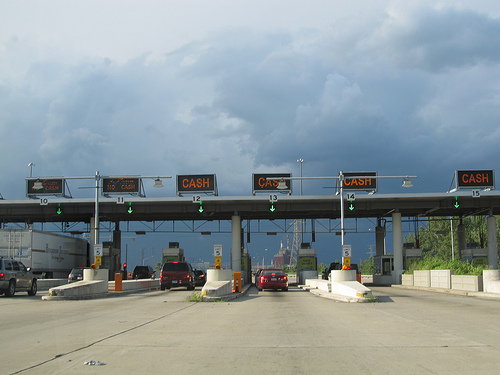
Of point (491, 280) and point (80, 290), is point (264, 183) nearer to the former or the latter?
point (80, 290)

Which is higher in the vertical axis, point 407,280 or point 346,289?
point 346,289

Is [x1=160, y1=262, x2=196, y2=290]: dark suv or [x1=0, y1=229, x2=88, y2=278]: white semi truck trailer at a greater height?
[x1=0, y1=229, x2=88, y2=278]: white semi truck trailer

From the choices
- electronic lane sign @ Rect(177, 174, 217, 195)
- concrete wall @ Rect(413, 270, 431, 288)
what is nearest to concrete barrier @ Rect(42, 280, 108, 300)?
electronic lane sign @ Rect(177, 174, 217, 195)

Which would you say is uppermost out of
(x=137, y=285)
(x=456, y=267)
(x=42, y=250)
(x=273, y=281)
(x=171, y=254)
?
(x=42, y=250)

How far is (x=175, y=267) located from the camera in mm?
35281

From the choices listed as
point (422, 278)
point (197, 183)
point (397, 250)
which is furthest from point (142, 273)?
point (422, 278)

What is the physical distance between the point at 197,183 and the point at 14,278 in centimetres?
2034

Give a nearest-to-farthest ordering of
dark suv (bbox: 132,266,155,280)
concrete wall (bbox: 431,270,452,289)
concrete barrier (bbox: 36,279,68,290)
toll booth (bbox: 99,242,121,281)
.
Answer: concrete wall (bbox: 431,270,452,289)
concrete barrier (bbox: 36,279,68,290)
toll booth (bbox: 99,242,121,281)
dark suv (bbox: 132,266,155,280)

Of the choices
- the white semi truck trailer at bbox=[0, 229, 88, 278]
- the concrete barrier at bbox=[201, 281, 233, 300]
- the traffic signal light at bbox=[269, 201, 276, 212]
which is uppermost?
the traffic signal light at bbox=[269, 201, 276, 212]

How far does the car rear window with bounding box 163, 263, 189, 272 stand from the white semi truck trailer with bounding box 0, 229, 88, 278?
1002 centimetres

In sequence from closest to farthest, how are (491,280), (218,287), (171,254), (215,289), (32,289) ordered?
(215,289), (218,287), (491,280), (32,289), (171,254)

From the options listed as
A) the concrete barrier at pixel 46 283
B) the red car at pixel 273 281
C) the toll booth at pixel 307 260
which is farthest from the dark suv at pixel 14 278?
the toll booth at pixel 307 260

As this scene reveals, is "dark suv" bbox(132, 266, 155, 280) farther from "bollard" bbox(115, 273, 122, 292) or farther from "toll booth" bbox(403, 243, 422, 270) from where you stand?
"toll booth" bbox(403, 243, 422, 270)

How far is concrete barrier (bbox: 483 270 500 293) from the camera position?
2508cm
